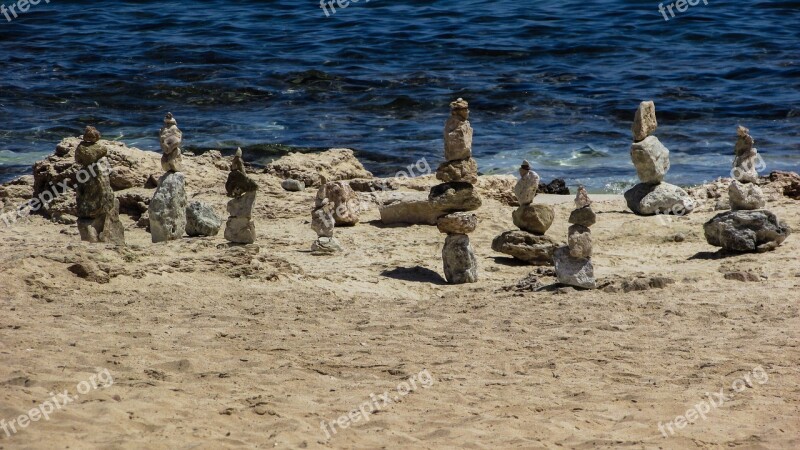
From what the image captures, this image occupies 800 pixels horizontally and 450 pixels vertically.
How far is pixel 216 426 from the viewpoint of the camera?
6.59 metres

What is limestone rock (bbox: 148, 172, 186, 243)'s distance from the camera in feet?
39.2

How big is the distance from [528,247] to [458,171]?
137cm

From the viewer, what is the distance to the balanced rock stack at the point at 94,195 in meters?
11.3

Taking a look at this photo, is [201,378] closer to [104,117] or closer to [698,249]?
[698,249]

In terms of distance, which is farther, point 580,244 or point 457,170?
point 457,170

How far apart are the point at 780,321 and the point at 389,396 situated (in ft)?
12.5

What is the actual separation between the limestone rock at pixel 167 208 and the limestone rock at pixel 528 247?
3614mm

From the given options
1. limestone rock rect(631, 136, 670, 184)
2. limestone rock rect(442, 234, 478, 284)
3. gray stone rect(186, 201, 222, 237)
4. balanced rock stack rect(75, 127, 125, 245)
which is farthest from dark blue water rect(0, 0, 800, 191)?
limestone rock rect(442, 234, 478, 284)

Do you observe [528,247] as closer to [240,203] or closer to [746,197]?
[746,197]

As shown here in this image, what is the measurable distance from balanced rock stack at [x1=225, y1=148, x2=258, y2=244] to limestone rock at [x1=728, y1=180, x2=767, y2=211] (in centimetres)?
562

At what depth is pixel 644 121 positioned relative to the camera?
46.1 ft

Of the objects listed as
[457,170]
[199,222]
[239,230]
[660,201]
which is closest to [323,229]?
[239,230]

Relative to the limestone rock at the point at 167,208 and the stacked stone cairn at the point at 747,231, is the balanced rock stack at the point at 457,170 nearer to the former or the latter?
the stacked stone cairn at the point at 747,231

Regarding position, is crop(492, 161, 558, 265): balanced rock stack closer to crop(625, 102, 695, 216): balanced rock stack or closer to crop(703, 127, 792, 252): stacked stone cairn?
crop(703, 127, 792, 252): stacked stone cairn
